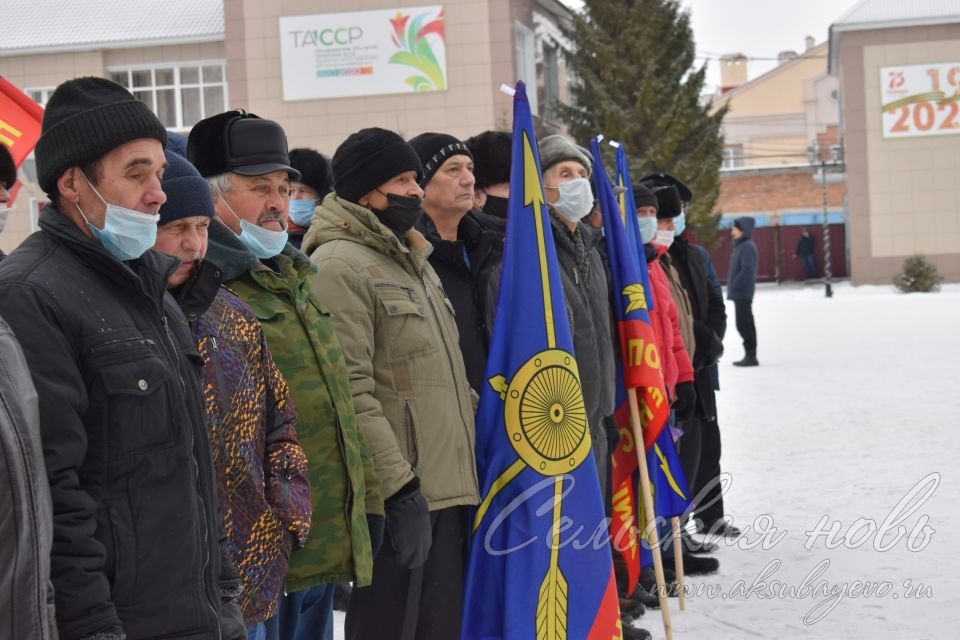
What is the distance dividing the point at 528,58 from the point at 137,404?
3340cm

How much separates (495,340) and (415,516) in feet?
3.22

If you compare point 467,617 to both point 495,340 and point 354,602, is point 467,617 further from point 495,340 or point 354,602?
point 495,340

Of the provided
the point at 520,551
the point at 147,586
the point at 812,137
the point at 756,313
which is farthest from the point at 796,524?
the point at 812,137

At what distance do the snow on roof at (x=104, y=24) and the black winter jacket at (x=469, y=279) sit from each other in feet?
105

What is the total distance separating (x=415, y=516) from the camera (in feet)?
11.2

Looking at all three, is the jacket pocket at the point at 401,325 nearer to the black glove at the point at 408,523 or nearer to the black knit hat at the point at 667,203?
the black glove at the point at 408,523

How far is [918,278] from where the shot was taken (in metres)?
32.0

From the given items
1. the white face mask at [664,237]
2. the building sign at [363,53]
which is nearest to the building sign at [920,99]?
the building sign at [363,53]

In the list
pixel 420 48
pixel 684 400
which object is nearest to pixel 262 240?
pixel 684 400

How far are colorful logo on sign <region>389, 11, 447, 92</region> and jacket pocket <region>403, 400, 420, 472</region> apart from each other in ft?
97.9

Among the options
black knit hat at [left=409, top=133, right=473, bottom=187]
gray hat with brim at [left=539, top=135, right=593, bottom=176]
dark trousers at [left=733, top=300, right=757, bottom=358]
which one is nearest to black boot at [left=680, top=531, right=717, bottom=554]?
gray hat with brim at [left=539, top=135, right=593, bottom=176]

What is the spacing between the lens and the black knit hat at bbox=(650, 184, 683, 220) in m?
6.86

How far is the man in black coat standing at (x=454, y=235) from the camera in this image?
4.35m

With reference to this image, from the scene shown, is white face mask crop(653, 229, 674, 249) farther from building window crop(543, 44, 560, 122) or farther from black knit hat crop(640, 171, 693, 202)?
building window crop(543, 44, 560, 122)
